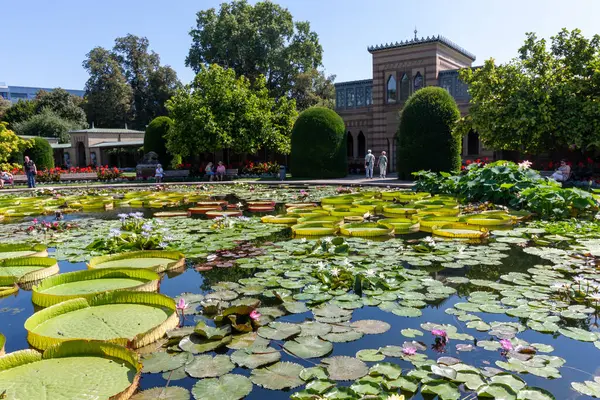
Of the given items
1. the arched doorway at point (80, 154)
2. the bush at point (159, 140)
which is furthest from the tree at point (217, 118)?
the arched doorway at point (80, 154)

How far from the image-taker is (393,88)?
26.5 meters

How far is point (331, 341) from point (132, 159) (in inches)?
1682

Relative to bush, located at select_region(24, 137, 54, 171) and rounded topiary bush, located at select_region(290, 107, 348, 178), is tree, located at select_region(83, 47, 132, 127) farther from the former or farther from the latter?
rounded topiary bush, located at select_region(290, 107, 348, 178)

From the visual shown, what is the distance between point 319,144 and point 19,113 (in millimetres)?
41759

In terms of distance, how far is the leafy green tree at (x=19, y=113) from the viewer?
48.5 metres

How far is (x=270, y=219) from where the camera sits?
8562mm

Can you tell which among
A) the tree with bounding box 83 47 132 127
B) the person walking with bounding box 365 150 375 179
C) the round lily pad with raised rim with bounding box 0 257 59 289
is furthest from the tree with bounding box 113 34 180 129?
the round lily pad with raised rim with bounding box 0 257 59 289

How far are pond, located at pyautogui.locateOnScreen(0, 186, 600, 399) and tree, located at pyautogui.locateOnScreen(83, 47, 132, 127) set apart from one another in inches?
1689

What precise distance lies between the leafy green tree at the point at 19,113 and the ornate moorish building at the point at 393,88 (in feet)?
125

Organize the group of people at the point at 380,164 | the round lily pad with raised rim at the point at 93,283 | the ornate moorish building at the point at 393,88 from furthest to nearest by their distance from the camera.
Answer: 1. the ornate moorish building at the point at 393,88
2. the group of people at the point at 380,164
3. the round lily pad with raised rim at the point at 93,283

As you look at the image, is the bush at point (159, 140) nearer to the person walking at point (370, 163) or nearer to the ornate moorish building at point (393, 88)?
the ornate moorish building at point (393, 88)

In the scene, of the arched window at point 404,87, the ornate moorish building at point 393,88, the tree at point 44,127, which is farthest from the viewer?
the tree at point 44,127

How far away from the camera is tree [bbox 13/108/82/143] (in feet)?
149

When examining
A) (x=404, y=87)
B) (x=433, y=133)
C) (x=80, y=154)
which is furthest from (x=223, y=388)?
(x=80, y=154)
